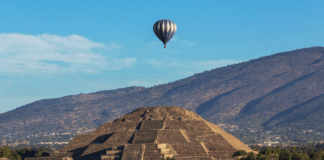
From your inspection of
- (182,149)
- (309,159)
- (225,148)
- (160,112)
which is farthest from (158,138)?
(309,159)

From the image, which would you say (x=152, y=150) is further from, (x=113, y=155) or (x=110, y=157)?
(x=110, y=157)

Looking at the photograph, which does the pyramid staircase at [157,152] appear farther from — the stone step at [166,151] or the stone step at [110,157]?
the stone step at [110,157]

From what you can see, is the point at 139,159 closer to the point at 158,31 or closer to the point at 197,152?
the point at 197,152

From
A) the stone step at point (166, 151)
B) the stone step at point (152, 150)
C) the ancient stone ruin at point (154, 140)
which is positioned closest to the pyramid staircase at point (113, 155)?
the ancient stone ruin at point (154, 140)

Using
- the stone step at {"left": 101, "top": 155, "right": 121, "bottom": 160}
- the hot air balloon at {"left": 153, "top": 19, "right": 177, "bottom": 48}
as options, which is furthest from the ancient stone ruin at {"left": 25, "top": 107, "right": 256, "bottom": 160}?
the hot air balloon at {"left": 153, "top": 19, "right": 177, "bottom": 48}

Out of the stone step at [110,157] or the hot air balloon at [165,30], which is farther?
the hot air balloon at [165,30]

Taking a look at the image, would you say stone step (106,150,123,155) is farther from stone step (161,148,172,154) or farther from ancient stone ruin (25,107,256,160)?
stone step (161,148,172,154)

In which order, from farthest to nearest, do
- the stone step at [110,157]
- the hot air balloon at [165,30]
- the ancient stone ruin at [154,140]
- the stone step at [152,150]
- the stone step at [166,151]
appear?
the hot air balloon at [165,30] < the ancient stone ruin at [154,140] < the stone step at [166,151] < the stone step at [110,157] < the stone step at [152,150]
